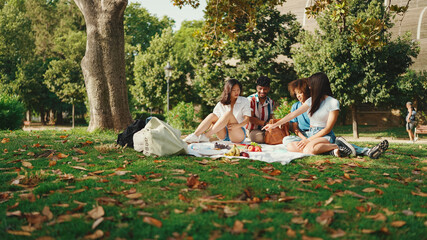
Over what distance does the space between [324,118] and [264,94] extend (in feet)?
5.54

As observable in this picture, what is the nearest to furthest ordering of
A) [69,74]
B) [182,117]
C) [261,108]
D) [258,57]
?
1. [261,108]
2. [182,117]
3. [258,57]
4. [69,74]

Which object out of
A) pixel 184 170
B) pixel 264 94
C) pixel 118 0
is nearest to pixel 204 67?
pixel 118 0

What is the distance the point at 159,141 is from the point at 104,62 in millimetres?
4987

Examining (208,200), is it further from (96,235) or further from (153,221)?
(96,235)

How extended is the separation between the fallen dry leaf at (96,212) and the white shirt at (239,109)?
4.42 m

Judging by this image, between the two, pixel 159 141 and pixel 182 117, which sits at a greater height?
pixel 182 117

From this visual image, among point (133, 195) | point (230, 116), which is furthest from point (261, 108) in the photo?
point (133, 195)

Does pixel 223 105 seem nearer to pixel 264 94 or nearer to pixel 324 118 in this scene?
pixel 264 94

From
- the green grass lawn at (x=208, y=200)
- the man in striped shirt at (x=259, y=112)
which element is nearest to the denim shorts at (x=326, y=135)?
the green grass lawn at (x=208, y=200)

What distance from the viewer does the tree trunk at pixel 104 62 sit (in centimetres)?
883

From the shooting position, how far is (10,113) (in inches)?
452

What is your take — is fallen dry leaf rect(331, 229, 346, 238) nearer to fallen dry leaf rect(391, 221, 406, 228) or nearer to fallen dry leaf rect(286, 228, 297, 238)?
fallen dry leaf rect(286, 228, 297, 238)

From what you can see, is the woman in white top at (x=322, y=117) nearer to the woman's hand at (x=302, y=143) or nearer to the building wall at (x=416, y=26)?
the woman's hand at (x=302, y=143)

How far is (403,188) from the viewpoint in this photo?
331cm
